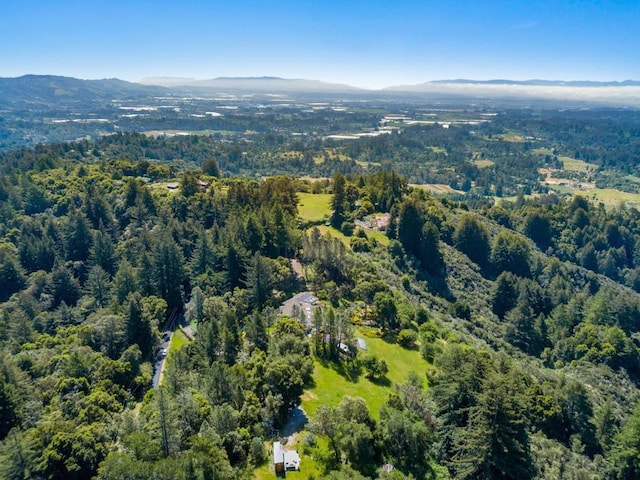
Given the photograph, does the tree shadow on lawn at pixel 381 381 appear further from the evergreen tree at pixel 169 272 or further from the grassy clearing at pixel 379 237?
the grassy clearing at pixel 379 237

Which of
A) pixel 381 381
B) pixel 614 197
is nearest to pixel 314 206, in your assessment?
pixel 381 381

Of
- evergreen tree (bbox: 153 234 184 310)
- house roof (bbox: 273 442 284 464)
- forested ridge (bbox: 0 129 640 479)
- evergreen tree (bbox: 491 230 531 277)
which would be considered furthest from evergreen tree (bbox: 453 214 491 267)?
house roof (bbox: 273 442 284 464)

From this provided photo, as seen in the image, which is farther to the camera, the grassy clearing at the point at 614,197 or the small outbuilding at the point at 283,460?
the grassy clearing at the point at 614,197

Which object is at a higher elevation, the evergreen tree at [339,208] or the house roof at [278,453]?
the evergreen tree at [339,208]

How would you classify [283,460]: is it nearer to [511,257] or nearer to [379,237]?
[379,237]

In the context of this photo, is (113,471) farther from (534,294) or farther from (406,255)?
(534,294)

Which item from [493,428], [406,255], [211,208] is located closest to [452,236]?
[406,255]

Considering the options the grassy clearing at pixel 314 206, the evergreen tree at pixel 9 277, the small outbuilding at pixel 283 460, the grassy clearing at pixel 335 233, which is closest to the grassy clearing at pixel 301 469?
the small outbuilding at pixel 283 460
